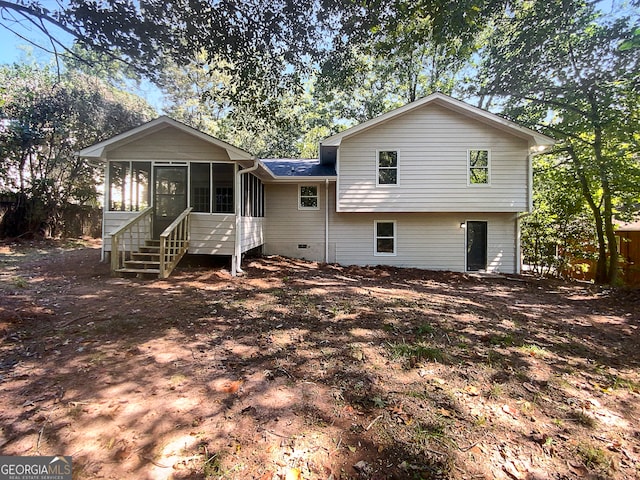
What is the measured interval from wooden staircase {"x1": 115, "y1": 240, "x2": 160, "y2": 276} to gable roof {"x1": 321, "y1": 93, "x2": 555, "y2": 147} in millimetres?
6233

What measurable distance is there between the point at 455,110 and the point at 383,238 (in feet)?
16.4

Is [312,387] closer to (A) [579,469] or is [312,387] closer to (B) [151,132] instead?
(A) [579,469]

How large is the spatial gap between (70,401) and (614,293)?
11723 mm

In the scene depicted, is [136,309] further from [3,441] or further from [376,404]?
[376,404]

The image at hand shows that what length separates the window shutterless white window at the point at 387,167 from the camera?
11125 mm

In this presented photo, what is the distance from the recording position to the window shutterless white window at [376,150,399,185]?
1112 cm

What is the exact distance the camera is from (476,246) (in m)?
11.8

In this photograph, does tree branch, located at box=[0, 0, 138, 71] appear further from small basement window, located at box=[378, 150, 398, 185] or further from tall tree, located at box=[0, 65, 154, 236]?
tall tree, located at box=[0, 65, 154, 236]

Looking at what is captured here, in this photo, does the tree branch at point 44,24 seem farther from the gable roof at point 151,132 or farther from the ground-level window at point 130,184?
the ground-level window at point 130,184

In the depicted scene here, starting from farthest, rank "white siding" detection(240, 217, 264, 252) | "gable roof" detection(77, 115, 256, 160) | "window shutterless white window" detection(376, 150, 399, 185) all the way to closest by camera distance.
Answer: "window shutterless white window" detection(376, 150, 399, 185)
"white siding" detection(240, 217, 264, 252)
"gable roof" detection(77, 115, 256, 160)

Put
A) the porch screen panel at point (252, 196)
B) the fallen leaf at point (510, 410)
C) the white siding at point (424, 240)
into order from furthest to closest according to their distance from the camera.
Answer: the white siding at point (424, 240) → the porch screen panel at point (252, 196) → the fallen leaf at point (510, 410)

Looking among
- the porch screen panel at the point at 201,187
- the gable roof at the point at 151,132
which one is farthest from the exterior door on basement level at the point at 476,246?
the porch screen panel at the point at 201,187

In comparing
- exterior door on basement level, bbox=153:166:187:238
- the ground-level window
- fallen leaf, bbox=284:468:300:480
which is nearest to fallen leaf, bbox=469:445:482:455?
fallen leaf, bbox=284:468:300:480

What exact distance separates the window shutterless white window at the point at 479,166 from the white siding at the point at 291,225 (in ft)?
16.1
